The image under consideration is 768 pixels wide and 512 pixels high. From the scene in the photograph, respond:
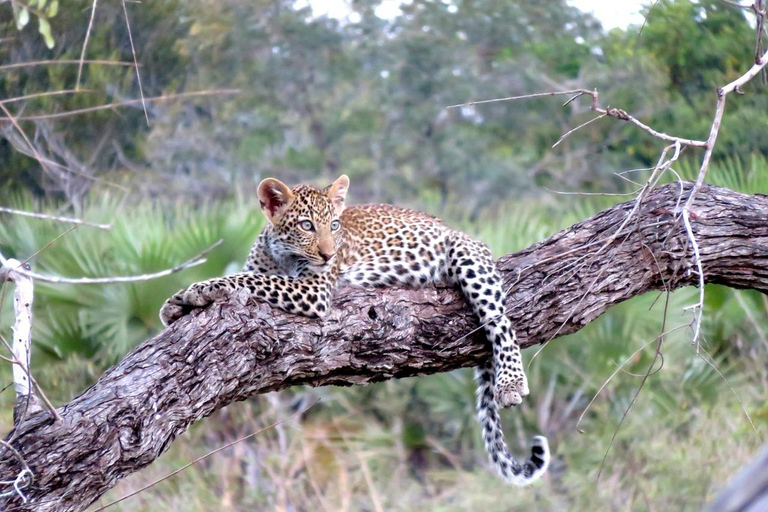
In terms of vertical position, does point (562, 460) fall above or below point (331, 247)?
below

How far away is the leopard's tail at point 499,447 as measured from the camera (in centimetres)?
484

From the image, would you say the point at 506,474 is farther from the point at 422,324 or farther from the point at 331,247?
the point at 331,247

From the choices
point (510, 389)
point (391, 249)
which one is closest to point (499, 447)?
point (510, 389)

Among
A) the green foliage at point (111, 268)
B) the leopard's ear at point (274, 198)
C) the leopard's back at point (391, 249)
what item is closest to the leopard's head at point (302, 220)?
the leopard's ear at point (274, 198)

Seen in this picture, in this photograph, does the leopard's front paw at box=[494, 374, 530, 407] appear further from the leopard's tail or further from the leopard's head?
the leopard's head

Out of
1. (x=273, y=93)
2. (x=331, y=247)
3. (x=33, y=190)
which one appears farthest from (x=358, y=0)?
(x=331, y=247)

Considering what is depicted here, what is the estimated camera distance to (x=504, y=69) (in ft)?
70.4

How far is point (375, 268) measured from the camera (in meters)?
5.70

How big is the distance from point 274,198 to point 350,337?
154 cm

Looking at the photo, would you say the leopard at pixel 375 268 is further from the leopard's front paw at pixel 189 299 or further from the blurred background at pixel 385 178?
the blurred background at pixel 385 178

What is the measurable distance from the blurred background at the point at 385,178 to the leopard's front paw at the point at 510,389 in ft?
2.31

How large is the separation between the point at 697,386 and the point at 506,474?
6.16 m

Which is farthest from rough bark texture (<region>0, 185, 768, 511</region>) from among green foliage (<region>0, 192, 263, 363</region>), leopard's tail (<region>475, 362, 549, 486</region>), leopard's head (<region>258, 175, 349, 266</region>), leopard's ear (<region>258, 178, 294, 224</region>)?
green foliage (<region>0, 192, 263, 363</region>)

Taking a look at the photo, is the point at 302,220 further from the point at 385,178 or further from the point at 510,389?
the point at 385,178
